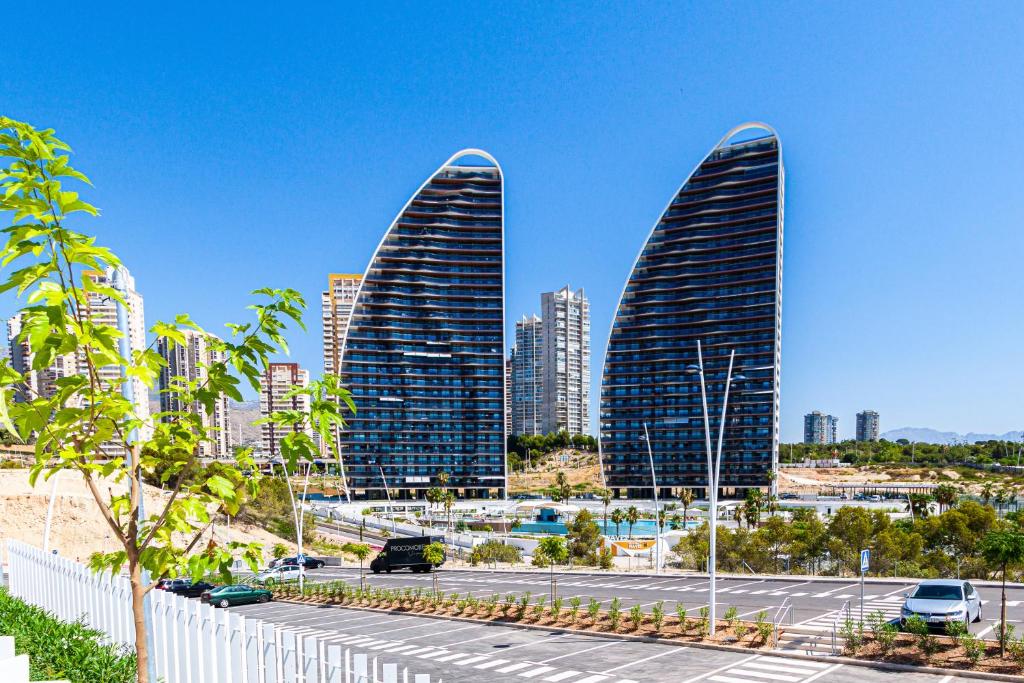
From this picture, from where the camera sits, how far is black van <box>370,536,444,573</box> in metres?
44.4

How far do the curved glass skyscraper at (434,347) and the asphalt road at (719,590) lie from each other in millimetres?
83490

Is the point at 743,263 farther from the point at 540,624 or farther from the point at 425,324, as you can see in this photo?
the point at 540,624

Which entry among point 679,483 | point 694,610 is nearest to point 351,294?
point 679,483

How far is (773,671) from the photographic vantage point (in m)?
17.1

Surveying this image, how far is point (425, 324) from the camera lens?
431 ft

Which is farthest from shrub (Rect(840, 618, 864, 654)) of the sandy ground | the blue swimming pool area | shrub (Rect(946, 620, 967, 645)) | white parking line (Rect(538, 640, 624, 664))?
the blue swimming pool area

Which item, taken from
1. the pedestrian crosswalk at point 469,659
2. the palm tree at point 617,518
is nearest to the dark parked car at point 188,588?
the pedestrian crosswalk at point 469,659

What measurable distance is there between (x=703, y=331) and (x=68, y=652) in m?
125

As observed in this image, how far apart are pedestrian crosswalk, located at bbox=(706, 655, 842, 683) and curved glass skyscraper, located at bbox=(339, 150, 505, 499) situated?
11108 centimetres

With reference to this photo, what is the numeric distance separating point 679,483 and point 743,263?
42514 mm

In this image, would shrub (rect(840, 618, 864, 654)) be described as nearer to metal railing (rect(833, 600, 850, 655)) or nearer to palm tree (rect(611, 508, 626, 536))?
metal railing (rect(833, 600, 850, 655))

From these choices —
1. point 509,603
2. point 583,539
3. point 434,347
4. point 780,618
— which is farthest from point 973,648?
point 434,347

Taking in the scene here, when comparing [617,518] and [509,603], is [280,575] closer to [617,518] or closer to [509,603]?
[509,603]

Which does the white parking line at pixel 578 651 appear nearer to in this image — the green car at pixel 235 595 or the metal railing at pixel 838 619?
the metal railing at pixel 838 619
